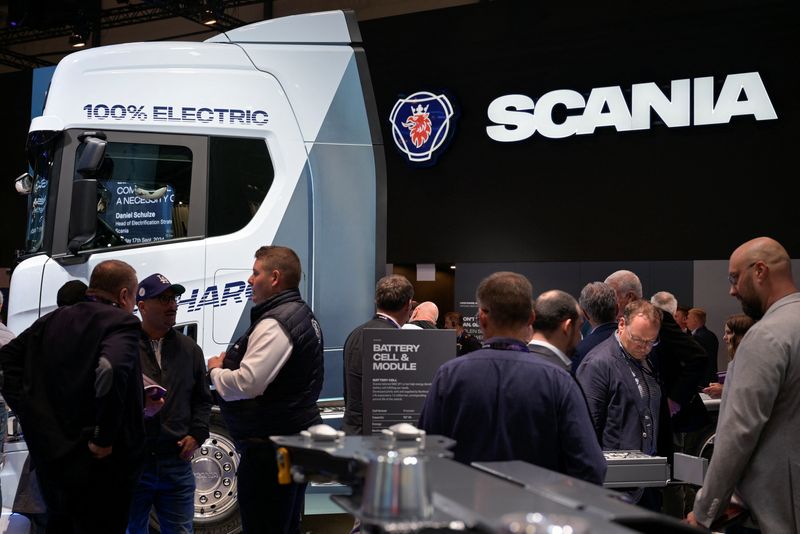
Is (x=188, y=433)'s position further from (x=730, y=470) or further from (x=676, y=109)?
(x=676, y=109)

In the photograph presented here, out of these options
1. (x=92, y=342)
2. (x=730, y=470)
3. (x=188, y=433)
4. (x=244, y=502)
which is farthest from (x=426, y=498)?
(x=188, y=433)

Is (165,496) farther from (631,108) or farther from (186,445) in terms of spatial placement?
(631,108)

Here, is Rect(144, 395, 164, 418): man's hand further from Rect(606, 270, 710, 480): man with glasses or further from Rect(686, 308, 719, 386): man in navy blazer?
Rect(686, 308, 719, 386): man in navy blazer

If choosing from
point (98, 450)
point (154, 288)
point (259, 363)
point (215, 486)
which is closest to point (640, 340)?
point (259, 363)

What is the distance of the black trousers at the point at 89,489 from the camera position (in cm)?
320

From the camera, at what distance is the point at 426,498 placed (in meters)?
1.32

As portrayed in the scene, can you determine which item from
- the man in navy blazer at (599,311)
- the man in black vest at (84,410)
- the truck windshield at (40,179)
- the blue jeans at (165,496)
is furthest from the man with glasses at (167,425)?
the man in navy blazer at (599,311)

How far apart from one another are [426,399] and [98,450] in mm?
1238

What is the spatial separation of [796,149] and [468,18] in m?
3.81

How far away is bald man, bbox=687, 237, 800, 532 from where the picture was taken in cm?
267

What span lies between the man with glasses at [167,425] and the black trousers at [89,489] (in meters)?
0.66

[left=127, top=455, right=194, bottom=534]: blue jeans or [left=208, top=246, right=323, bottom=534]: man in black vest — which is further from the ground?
[left=208, top=246, right=323, bottom=534]: man in black vest

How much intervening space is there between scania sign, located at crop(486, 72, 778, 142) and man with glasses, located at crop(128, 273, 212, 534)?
6.32 meters

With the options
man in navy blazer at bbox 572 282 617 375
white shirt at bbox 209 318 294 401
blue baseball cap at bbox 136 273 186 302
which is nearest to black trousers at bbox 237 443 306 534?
white shirt at bbox 209 318 294 401
